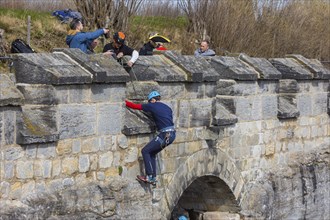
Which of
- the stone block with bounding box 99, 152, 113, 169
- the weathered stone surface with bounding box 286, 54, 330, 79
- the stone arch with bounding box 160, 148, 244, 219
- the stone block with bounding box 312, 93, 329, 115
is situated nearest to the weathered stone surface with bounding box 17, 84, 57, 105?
the stone block with bounding box 99, 152, 113, 169

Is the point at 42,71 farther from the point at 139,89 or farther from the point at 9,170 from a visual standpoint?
the point at 139,89

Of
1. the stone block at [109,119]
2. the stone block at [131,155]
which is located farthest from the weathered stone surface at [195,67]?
the stone block at [109,119]

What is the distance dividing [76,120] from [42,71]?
72 centimetres

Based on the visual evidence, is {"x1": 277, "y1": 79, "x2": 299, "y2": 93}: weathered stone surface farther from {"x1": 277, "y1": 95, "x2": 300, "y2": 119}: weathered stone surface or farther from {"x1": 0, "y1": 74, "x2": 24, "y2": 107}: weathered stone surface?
{"x1": 0, "y1": 74, "x2": 24, "y2": 107}: weathered stone surface

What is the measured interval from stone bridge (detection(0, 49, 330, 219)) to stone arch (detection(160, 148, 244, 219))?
0.6 inches

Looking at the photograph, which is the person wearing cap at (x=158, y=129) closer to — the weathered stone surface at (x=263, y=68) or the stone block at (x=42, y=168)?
the stone block at (x=42, y=168)

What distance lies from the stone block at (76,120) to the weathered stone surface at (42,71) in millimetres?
300

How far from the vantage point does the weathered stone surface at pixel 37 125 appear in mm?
8875

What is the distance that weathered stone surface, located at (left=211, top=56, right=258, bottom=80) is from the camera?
12.7 m

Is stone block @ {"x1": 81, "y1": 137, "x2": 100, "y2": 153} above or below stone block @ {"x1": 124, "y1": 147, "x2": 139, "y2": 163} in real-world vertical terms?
above

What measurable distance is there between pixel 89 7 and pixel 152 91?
451 centimetres

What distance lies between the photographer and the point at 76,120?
959cm

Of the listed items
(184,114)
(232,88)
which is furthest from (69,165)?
(232,88)

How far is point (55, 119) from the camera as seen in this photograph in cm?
931
